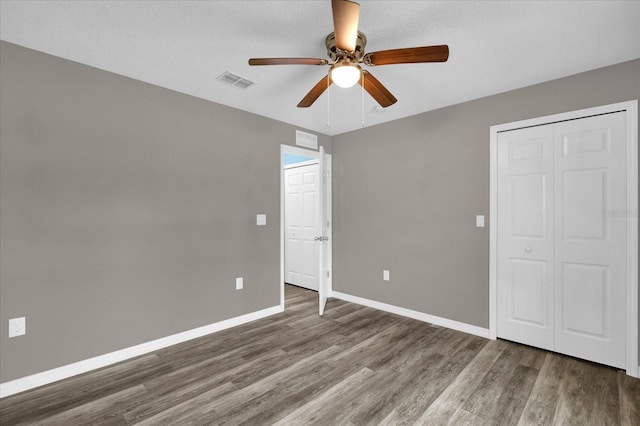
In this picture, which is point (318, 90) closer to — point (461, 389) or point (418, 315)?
point (461, 389)

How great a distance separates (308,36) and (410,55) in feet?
2.51

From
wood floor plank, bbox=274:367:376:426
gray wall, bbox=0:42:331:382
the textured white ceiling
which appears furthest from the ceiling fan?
wood floor plank, bbox=274:367:376:426

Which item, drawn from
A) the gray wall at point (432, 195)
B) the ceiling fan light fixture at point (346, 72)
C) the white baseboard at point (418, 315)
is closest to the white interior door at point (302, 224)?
the gray wall at point (432, 195)

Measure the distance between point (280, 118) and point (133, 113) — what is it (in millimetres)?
1648

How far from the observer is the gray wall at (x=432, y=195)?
110 inches

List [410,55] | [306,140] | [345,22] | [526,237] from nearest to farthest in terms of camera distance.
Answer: [345,22] < [410,55] < [526,237] < [306,140]

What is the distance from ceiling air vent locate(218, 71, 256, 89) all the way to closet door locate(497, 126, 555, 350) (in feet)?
8.48

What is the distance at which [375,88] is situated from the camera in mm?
2234

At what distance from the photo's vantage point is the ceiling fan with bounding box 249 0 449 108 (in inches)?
61.1

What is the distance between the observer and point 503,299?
3020mm

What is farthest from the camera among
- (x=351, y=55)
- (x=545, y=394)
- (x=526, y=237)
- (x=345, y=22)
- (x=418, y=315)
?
(x=418, y=315)

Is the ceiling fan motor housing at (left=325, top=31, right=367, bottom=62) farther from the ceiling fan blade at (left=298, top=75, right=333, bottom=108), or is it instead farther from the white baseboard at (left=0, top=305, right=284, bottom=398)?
the white baseboard at (left=0, top=305, right=284, bottom=398)

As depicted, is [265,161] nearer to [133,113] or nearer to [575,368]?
[133,113]

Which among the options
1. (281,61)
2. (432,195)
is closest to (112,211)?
(281,61)
